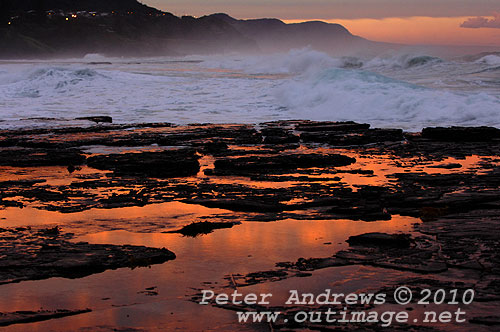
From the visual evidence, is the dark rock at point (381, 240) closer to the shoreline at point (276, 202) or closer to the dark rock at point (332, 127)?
the shoreline at point (276, 202)

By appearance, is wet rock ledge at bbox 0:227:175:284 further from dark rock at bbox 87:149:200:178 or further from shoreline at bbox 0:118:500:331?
dark rock at bbox 87:149:200:178


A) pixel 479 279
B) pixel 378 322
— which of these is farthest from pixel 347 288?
pixel 479 279

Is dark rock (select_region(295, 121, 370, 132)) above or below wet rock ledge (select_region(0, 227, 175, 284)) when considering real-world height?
below

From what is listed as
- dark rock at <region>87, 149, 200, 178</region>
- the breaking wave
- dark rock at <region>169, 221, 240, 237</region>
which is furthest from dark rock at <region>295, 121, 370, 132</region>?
dark rock at <region>169, 221, 240, 237</region>

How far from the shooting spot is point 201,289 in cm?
489

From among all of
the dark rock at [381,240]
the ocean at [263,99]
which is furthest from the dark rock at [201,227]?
the ocean at [263,99]

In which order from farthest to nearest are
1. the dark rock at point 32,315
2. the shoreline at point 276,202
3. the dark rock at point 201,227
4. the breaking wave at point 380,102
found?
the breaking wave at point 380,102 → the dark rock at point 201,227 → the shoreline at point 276,202 → the dark rock at point 32,315

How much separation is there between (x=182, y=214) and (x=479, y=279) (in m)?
3.55

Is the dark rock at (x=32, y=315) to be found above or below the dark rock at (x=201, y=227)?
above

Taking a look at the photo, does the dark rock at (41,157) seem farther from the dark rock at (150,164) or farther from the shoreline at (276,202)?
the dark rock at (150,164)

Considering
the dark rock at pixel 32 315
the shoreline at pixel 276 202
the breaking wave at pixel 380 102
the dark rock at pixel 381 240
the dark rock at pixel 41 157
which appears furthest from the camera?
the breaking wave at pixel 380 102

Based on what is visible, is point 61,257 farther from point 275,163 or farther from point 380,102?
point 380,102

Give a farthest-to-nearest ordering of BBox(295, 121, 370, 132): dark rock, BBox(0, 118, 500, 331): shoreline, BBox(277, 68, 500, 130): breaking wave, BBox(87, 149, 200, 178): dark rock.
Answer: BBox(277, 68, 500, 130): breaking wave, BBox(295, 121, 370, 132): dark rock, BBox(87, 149, 200, 178): dark rock, BBox(0, 118, 500, 331): shoreline

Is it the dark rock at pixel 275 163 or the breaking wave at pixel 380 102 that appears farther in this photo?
the breaking wave at pixel 380 102
